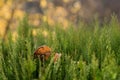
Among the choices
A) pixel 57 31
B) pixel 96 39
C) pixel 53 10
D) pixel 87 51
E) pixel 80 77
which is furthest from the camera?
pixel 53 10

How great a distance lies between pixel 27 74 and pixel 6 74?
16 centimetres

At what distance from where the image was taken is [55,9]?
649 cm

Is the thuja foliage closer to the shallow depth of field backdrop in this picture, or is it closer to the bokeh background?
the shallow depth of field backdrop

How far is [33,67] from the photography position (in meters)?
1.80

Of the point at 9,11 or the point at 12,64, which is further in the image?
the point at 9,11

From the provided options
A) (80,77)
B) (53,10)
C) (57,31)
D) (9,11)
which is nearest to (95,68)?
(80,77)

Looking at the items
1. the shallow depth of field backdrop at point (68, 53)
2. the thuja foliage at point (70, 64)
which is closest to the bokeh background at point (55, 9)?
the shallow depth of field backdrop at point (68, 53)

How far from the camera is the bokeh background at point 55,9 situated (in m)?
6.39

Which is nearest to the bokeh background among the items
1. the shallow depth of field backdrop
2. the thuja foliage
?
the shallow depth of field backdrop

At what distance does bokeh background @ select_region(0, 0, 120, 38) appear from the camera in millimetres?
6395

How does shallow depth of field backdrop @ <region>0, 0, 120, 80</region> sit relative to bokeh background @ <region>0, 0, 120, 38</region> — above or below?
below

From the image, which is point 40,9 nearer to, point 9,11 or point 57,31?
point 9,11

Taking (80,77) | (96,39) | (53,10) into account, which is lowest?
(80,77)

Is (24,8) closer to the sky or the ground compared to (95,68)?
closer to the sky
